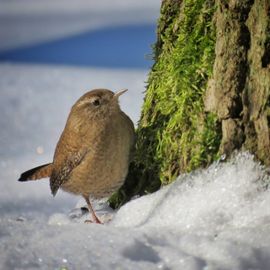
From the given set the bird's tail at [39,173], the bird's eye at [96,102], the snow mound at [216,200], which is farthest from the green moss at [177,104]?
the bird's tail at [39,173]

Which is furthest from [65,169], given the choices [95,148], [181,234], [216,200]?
[181,234]

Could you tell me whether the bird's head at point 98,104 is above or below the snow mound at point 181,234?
above

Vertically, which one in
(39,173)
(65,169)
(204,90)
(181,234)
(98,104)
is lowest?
(39,173)

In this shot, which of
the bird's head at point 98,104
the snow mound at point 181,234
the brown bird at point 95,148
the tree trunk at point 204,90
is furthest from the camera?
the bird's head at point 98,104

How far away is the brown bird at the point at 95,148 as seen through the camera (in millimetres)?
4438

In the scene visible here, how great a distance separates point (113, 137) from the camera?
4434mm

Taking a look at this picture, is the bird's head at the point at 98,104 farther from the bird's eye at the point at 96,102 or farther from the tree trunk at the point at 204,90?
the tree trunk at the point at 204,90

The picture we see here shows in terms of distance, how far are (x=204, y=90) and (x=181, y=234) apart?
1.00m

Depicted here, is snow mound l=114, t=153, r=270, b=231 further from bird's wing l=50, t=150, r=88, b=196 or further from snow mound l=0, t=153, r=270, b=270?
bird's wing l=50, t=150, r=88, b=196

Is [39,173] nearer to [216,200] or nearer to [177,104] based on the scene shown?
[177,104]

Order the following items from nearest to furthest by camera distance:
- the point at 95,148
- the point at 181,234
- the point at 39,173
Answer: the point at 181,234
the point at 95,148
the point at 39,173

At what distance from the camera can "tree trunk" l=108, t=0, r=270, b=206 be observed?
3.77 m

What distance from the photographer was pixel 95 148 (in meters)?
4.45

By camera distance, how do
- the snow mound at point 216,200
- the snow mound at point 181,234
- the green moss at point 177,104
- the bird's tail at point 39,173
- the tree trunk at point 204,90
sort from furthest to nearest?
the bird's tail at point 39,173
the green moss at point 177,104
the tree trunk at point 204,90
the snow mound at point 216,200
the snow mound at point 181,234
